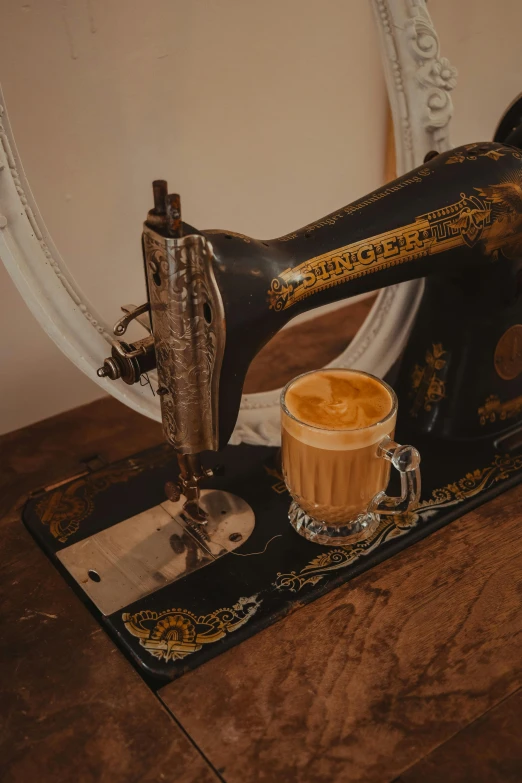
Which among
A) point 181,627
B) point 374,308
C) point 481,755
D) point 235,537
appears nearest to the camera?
point 481,755

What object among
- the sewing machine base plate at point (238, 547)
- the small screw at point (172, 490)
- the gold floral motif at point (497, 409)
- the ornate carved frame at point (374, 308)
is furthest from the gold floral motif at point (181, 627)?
the gold floral motif at point (497, 409)

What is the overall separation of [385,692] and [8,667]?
13.6 inches

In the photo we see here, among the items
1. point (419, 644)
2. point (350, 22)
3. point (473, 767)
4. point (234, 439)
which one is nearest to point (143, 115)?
point (350, 22)

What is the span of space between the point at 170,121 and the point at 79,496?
1.59ft

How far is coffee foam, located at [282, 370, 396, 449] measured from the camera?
2.56 ft

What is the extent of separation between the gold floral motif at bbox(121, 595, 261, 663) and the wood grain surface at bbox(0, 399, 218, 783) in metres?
0.03

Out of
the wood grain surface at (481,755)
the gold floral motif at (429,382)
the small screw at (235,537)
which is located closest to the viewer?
the wood grain surface at (481,755)

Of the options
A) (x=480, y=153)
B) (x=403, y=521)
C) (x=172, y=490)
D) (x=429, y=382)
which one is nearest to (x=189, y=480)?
(x=172, y=490)

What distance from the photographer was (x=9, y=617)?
773mm

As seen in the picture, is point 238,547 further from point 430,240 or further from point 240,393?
point 430,240

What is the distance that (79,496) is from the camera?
3.02 feet

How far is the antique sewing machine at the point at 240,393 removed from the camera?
681 mm

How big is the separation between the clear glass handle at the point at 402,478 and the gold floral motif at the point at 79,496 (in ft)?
0.92

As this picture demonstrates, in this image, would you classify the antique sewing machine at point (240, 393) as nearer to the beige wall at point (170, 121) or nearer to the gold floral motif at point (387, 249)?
the gold floral motif at point (387, 249)
